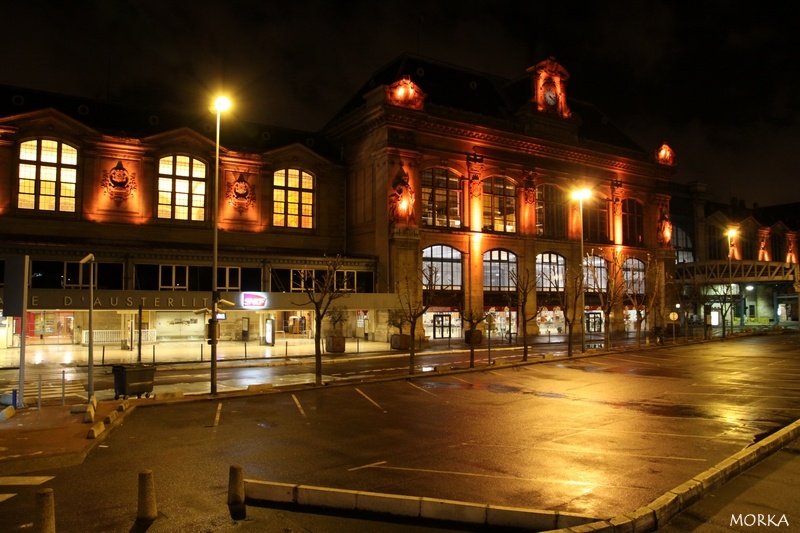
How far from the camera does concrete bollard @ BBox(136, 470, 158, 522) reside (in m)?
8.41

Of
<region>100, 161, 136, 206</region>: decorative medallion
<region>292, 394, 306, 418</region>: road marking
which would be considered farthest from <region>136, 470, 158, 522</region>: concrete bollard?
<region>100, 161, 136, 206</region>: decorative medallion

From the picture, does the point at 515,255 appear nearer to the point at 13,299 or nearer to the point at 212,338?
the point at 212,338

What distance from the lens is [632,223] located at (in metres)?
64.1

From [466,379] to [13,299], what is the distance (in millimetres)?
15555

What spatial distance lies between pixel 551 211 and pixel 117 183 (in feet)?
118

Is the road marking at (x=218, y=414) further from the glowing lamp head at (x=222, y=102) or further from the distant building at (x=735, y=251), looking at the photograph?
the distant building at (x=735, y=251)

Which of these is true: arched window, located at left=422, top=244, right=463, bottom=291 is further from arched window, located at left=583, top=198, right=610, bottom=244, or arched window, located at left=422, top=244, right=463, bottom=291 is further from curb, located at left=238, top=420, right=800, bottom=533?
curb, located at left=238, top=420, right=800, bottom=533

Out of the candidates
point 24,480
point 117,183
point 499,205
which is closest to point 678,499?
point 24,480

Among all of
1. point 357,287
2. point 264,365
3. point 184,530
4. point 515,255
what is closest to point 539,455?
point 184,530

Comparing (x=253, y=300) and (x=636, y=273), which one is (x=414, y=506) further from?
(x=636, y=273)

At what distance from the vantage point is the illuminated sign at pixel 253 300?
38531 mm

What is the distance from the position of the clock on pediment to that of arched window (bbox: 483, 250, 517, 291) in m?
13.8

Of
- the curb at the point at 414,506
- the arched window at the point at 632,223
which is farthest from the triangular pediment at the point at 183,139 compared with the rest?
the curb at the point at 414,506

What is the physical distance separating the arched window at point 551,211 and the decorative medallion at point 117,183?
109 ft
